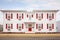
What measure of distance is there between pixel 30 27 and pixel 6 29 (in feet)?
4.35

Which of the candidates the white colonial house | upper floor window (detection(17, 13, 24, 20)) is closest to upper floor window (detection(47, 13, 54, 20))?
the white colonial house

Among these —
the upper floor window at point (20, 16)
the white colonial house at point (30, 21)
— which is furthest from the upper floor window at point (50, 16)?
the upper floor window at point (20, 16)

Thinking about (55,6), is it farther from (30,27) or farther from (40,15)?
(30,27)

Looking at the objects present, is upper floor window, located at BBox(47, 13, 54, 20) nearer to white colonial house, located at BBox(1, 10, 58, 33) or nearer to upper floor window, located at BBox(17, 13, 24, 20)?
white colonial house, located at BBox(1, 10, 58, 33)

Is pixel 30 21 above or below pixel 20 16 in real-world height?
below

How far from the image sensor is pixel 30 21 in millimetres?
9922

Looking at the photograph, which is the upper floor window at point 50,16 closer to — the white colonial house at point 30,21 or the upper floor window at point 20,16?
the white colonial house at point 30,21

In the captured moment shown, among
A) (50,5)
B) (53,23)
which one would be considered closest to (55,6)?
(50,5)

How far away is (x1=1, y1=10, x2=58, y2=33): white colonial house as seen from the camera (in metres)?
9.88

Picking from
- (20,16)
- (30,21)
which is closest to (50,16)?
(30,21)

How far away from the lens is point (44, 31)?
9.86 metres

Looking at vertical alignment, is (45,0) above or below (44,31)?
above

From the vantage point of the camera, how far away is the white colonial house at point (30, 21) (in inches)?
389

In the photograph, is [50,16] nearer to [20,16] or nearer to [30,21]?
[30,21]
